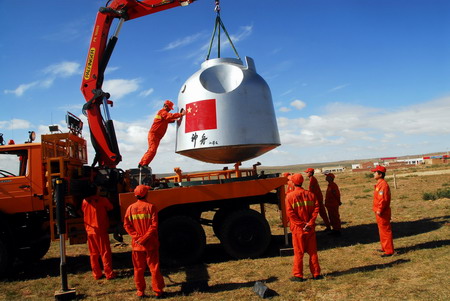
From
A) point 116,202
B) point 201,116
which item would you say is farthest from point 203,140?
point 116,202

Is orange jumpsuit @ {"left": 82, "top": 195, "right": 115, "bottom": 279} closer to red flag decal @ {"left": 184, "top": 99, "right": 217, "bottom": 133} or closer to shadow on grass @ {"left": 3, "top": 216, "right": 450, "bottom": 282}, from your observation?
shadow on grass @ {"left": 3, "top": 216, "right": 450, "bottom": 282}

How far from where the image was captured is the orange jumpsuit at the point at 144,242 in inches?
209

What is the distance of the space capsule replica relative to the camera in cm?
754

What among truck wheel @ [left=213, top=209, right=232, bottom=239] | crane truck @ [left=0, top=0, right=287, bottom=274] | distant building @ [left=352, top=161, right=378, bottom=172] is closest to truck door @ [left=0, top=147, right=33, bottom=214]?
crane truck @ [left=0, top=0, right=287, bottom=274]

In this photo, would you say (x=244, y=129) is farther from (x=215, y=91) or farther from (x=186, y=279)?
(x=186, y=279)

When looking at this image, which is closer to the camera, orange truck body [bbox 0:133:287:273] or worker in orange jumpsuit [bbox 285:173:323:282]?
worker in orange jumpsuit [bbox 285:173:323:282]

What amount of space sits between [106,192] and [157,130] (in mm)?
1743

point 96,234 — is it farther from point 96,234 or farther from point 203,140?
point 203,140

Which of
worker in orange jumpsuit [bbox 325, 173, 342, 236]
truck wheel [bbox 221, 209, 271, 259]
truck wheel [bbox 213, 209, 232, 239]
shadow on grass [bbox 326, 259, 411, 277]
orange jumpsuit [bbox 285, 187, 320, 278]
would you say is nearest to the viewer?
orange jumpsuit [bbox 285, 187, 320, 278]

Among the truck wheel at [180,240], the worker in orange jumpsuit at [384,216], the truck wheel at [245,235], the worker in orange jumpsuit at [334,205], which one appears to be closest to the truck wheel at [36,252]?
the truck wheel at [180,240]

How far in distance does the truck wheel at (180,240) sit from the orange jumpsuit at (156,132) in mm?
1432

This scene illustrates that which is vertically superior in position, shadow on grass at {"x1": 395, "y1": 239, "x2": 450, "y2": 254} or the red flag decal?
the red flag decal

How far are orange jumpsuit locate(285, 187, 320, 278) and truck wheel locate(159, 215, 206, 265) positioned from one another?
94.1 inches

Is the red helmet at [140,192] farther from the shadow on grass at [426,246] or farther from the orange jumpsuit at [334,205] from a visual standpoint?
the orange jumpsuit at [334,205]
